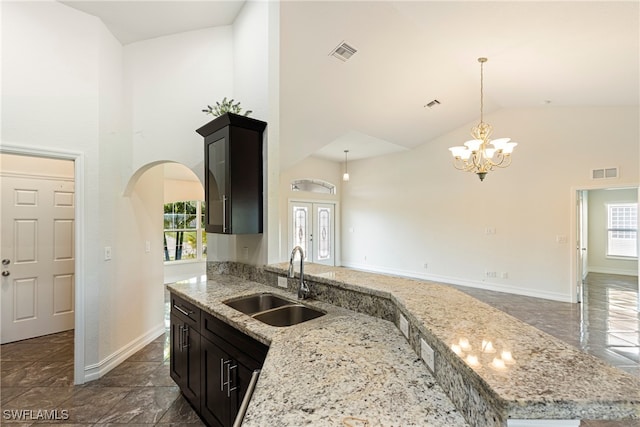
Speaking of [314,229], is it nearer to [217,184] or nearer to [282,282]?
[217,184]

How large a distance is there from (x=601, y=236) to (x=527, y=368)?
9.99 metres

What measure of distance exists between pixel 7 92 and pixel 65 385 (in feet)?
8.25

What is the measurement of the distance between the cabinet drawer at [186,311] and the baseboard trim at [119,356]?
988 mm

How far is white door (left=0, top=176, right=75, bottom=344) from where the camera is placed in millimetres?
3484

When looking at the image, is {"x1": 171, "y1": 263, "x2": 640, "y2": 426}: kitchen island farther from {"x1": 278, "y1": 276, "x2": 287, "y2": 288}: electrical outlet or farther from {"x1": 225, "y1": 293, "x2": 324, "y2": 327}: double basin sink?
{"x1": 278, "y1": 276, "x2": 287, "y2": 288}: electrical outlet

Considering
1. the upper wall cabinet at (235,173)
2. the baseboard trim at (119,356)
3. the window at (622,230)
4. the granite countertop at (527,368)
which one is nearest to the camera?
the granite countertop at (527,368)

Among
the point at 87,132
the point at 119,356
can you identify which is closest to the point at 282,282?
the point at 119,356

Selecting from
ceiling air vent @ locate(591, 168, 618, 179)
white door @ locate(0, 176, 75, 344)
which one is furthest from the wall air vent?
white door @ locate(0, 176, 75, 344)

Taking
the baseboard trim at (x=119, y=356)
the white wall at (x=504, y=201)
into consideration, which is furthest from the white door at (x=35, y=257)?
the white wall at (x=504, y=201)

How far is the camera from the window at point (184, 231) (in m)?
6.72

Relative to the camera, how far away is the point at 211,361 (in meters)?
1.98

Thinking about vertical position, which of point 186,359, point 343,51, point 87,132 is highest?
point 343,51

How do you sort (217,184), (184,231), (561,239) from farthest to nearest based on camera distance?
(184,231)
(561,239)
(217,184)

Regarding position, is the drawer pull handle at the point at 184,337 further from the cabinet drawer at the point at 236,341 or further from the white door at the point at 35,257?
the white door at the point at 35,257
